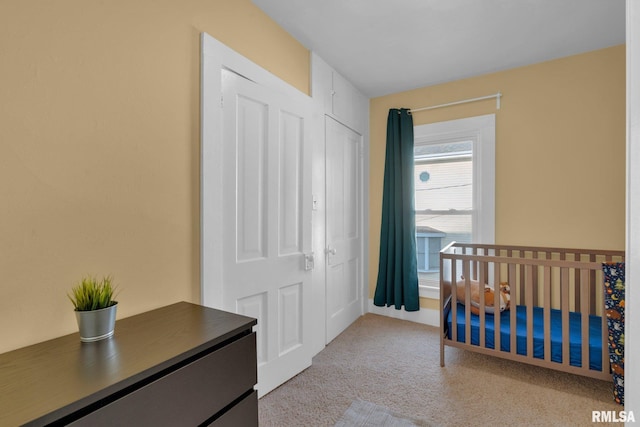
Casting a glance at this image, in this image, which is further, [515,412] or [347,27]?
[347,27]

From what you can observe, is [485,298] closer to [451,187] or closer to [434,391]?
[434,391]

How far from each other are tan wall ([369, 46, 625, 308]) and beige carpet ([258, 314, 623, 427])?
3.81 feet

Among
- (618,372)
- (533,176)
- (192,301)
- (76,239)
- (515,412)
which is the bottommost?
(515,412)

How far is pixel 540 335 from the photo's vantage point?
2.10 m

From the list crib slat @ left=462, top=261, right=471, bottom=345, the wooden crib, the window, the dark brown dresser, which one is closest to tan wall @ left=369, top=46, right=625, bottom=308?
the window

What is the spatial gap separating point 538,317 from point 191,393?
2601mm

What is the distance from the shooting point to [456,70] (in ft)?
9.23

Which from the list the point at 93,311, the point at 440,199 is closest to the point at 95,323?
the point at 93,311

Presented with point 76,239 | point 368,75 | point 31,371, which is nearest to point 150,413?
point 31,371

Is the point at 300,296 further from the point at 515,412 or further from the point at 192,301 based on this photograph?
the point at 515,412

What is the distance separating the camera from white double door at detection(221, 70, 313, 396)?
1.73 m

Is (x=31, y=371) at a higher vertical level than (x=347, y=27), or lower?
lower

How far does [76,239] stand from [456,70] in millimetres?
3094

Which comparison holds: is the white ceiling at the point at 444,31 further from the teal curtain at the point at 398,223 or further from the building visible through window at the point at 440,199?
the building visible through window at the point at 440,199
